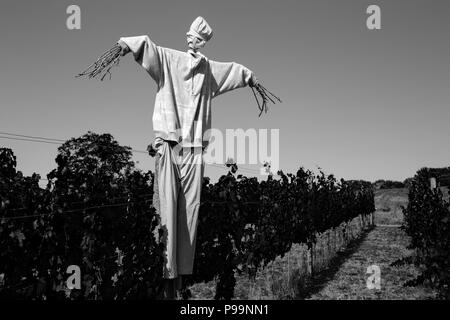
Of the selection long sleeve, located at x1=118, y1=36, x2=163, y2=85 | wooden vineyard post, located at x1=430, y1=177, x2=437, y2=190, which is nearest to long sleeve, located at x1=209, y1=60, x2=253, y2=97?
long sleeve, located at x1=118, y1=36, x2=163, y2=85

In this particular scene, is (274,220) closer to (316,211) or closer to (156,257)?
(316,211)

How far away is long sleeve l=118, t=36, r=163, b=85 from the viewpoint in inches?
106

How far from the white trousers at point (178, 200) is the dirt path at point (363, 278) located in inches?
197

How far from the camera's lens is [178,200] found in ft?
9.39

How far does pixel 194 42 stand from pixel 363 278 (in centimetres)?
778

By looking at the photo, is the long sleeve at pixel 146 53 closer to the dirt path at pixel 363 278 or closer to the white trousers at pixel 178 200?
the white trousers at pixel 178 200

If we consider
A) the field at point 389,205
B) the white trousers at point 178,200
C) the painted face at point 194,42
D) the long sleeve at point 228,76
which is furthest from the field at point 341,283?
the field at point 389,205

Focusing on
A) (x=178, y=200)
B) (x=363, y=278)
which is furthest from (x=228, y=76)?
(x=363, y=278)

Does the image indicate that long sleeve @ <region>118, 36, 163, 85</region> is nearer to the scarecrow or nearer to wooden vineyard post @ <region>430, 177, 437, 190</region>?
the scarecrow

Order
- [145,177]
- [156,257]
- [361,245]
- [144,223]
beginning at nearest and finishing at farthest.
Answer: [156,257]
[144,223]
[145,177]
[361,245]

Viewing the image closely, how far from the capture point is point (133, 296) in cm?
306

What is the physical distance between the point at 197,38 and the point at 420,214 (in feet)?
34.0

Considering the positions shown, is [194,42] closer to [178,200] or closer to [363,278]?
[178,200]
